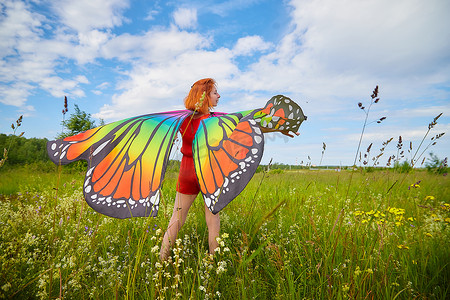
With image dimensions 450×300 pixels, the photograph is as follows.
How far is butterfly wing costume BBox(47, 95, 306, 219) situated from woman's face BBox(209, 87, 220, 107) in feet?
2.71

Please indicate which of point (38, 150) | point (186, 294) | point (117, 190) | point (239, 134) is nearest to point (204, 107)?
point (239, 134)

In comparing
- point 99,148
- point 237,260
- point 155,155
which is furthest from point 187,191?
point 237,260

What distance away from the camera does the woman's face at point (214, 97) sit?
3.15 metres

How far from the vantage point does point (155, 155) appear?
206 centimetres

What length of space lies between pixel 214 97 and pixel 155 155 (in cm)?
141

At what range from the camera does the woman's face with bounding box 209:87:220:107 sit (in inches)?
124

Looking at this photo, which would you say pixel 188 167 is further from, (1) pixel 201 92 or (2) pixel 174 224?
(1) pixel 201 92

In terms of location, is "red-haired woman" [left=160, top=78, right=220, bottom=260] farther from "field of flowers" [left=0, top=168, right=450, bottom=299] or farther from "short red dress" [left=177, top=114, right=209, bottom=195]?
"field of flowers" [left=0, top=168, right=450, bottom=299]

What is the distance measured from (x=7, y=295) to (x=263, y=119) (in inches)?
96.2

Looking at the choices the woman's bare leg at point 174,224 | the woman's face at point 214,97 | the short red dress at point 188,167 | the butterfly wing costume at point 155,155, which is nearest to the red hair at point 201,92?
the woman's face at point 214,97

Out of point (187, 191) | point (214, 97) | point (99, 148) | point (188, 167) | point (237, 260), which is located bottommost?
point (237, 260)

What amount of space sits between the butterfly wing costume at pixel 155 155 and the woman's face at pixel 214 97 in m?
0.83

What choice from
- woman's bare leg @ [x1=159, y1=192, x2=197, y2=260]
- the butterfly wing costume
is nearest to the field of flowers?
woman's bare leg @ [x1=159, y1=192, x2=197, y2=260]

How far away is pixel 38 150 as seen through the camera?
18.5 metres
